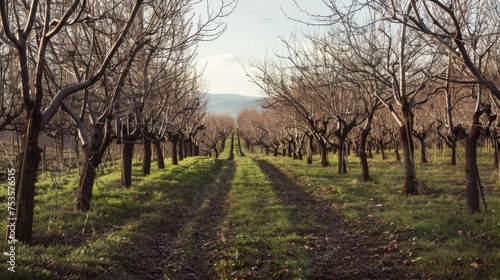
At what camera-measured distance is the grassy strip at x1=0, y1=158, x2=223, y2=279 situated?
6230 millimetres

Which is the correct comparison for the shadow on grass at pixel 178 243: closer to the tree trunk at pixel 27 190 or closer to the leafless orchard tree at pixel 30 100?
the tree trunk at pixel 27 190

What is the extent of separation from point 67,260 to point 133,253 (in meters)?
1.47

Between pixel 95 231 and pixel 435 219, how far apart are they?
7.49 m

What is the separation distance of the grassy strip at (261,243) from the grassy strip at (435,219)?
1835 mm

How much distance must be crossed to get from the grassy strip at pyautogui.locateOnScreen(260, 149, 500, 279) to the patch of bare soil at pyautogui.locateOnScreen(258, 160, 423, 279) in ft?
0.70

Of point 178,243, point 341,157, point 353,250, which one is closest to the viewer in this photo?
point 353,250

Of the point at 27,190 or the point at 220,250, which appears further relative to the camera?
the point at 220,250

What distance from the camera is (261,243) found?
334 inches

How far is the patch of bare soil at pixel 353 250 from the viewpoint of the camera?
6727mm

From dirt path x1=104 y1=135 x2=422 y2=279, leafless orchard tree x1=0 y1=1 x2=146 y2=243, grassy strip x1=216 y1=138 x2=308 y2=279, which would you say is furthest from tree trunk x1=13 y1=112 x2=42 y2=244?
grassy strip x1=216 y1=138 x2=308 y2=279

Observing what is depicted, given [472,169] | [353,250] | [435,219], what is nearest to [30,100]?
[353,250]

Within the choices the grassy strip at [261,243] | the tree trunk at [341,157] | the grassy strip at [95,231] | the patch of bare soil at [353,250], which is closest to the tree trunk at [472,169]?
the patch of bare soil at [353,250]

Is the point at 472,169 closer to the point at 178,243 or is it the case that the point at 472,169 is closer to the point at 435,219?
the point at 435,219

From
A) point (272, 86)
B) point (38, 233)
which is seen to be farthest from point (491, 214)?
point (272, 86)
